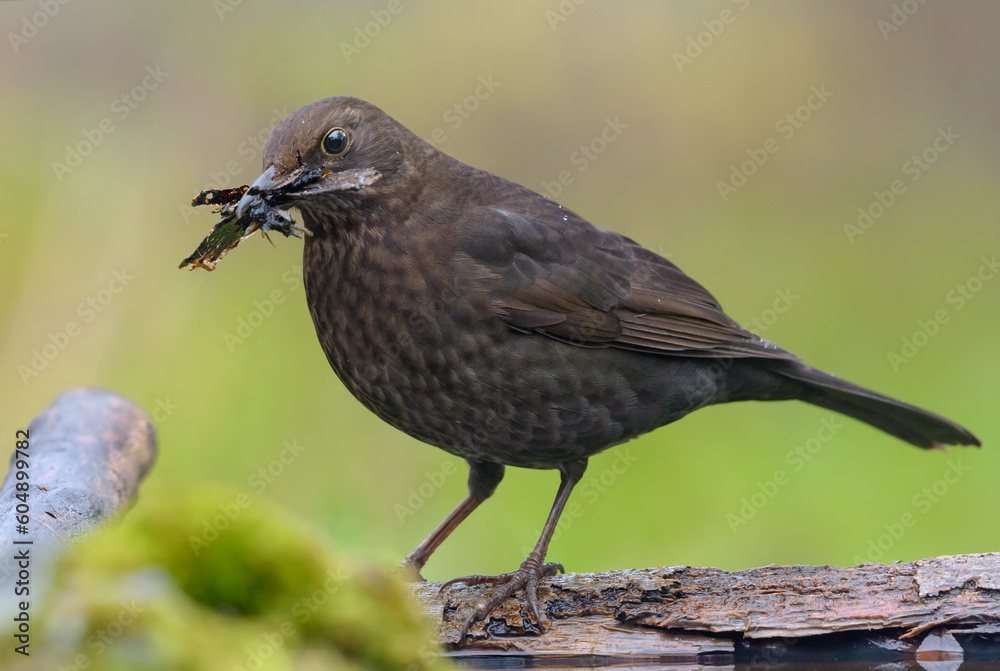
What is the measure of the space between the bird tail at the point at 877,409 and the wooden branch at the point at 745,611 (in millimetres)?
1302

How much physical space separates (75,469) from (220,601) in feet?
6.90

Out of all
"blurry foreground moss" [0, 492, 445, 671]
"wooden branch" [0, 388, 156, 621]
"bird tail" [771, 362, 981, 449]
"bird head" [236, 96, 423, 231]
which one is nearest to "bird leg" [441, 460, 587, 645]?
"bird tail" [771, 362, 981, 449]

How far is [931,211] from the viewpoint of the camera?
1003 centimetres

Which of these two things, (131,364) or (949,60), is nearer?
(131,364)

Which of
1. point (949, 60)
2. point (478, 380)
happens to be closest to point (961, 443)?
point (478, 380)

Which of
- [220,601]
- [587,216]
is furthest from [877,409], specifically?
[587,216]

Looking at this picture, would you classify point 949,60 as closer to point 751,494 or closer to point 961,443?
point 751,494

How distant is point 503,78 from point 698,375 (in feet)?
17.3

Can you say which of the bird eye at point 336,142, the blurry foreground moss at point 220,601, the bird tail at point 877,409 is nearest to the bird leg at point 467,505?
the bird tail at point 877,409

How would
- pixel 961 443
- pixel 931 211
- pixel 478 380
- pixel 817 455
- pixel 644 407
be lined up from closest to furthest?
1. pixel 478 380
2. pixel 644 407
3. pixel 961 443
4. pixel 817 455
5. pixel 931 211

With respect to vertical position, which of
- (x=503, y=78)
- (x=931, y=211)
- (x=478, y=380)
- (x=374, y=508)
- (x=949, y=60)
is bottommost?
(x=374, y=508)

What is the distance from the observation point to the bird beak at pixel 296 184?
3.68 m

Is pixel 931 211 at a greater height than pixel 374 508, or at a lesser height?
greater

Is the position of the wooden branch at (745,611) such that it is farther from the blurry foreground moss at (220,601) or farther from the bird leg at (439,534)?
the blurry foreground moss at (220,601)
